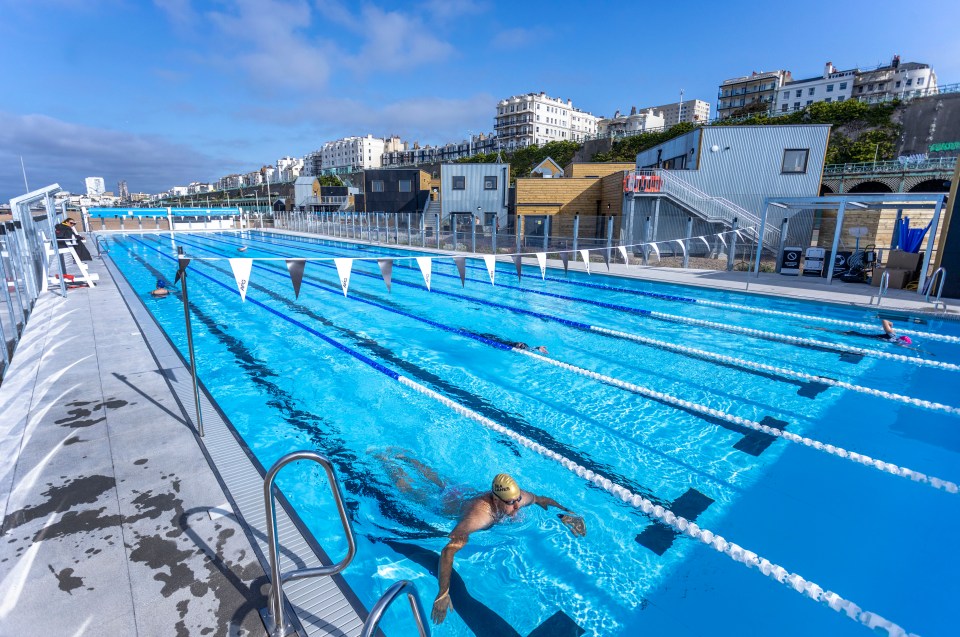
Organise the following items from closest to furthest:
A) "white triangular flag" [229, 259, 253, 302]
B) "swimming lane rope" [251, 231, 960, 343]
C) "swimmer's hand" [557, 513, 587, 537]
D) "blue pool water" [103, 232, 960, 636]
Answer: "blue pool water" [103, 232, 960, 636] → "swimmer's hand" [557, 513, 587, 537] → "white triangular flag" [229, 259, 253, 302] → "swimming lane rope" [251, 231, 960, 343]

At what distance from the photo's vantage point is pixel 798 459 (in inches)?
193

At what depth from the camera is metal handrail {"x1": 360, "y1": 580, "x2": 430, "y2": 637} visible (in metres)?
1.75

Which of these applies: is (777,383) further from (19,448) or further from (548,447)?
(19,448)

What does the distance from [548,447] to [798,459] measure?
2.68m

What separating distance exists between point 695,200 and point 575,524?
20.1 meters

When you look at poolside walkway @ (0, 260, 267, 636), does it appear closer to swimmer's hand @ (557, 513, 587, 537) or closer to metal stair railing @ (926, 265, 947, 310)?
swimmer's hand @ (557, 513, 587, 537)

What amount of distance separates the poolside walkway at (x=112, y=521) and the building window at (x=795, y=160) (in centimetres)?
2494

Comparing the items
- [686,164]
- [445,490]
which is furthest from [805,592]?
[686,164]

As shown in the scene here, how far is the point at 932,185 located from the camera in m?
33.2

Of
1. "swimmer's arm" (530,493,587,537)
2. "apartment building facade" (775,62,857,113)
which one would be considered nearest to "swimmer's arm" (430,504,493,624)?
"swimmer's arm" (530,493,587,537)

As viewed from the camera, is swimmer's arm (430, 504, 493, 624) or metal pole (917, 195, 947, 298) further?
metal pole (917, 195, 947, 298)

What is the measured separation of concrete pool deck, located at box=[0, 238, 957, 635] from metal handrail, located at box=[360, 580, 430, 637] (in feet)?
2.06

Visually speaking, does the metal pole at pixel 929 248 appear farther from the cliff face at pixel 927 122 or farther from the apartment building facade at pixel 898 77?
the apartment building facade at pixel 898 77

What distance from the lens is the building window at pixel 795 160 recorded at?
2053 centimetres
